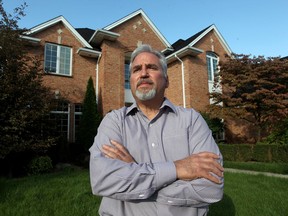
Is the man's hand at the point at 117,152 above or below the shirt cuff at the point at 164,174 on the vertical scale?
above

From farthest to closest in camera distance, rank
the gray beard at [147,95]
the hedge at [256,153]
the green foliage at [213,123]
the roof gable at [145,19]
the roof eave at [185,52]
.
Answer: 1. the roof eave at [185,52]
2. the roof gable at [145,19]
3. the green foliage at [213,123]
4. the hedge at [256,153]
5. the gray beard at [147,95]

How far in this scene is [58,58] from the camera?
14102 mm

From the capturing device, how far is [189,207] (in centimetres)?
178

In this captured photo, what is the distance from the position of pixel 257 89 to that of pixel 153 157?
533 inches

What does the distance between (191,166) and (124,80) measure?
44.7ft

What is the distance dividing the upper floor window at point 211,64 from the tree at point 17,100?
12.5 meters

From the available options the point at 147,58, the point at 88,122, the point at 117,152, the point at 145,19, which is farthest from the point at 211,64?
the point at 117,152

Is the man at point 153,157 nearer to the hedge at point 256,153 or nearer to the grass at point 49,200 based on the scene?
the grass at point 49,200

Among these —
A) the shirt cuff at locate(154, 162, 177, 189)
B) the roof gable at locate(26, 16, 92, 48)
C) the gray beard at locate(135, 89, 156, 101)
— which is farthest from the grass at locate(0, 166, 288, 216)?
the roof gable at locate(26, 16, 92, 48)

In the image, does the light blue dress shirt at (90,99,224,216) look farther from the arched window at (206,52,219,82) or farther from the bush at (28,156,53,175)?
the arched window at (206,52,219,82)

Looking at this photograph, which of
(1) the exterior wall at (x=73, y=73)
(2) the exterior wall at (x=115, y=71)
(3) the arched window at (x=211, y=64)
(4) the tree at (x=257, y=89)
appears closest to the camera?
(4) the tree at (x=257, y=89)

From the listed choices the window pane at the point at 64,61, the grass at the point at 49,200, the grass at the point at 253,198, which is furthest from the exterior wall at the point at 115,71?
the grass at the point at 253,198

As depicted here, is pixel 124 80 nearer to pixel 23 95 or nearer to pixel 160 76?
pixel 23 95

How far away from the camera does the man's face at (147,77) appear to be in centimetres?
228
